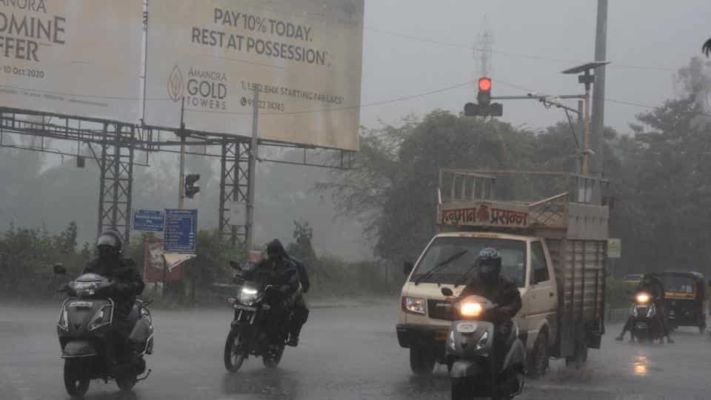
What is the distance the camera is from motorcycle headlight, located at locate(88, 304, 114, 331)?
9.28 m

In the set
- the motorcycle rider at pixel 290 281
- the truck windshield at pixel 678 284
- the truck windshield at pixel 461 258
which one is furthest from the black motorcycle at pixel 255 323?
the truck windshield at pixel 678 284

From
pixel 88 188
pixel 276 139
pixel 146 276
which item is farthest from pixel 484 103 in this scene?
pixel 88 188

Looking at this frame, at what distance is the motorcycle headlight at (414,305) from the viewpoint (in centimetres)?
1236

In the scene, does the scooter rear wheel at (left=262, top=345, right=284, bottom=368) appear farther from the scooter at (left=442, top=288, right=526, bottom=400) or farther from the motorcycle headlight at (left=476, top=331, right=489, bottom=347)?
the motorcycle headlight at (left=476, top=331, right=489, bottom=347)

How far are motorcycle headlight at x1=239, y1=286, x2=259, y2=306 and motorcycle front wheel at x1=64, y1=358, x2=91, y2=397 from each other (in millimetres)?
2648

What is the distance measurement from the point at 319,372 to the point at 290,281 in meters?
1.16

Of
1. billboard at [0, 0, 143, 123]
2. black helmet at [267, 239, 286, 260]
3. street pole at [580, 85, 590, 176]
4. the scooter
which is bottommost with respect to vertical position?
the scooter

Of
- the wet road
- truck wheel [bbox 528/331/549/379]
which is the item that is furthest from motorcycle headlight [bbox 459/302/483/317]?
truck wheel [bbox 528/331/549/379]

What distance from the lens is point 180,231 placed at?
2730cm

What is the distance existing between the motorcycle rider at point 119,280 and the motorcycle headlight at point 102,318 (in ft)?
0.62

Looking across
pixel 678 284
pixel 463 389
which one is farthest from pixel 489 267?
pixel 678 284

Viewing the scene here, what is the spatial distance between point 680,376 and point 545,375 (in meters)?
1.89

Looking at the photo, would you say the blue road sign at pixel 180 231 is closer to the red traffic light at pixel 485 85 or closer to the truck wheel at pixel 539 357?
the red traffic light at pixel 485 85

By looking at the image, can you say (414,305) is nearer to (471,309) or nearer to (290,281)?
(290,281)
